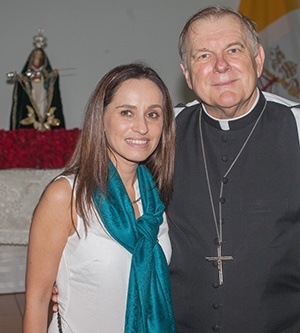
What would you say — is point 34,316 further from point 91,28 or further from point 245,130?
point 91,28

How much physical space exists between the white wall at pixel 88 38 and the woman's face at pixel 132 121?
4.50 meters

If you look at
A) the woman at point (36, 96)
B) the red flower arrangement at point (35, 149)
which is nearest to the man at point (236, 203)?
the red flower arrangement at point (35, 149)

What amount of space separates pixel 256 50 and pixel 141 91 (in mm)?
489

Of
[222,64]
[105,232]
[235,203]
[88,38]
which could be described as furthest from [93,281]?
[88,38]

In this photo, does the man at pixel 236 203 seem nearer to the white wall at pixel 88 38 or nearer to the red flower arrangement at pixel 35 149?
the red flower arrangement at pixel 35 149

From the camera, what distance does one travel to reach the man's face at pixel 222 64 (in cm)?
236

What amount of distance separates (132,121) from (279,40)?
529cm

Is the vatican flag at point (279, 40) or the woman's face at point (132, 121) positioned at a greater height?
the vatican flag at point (279, 40)

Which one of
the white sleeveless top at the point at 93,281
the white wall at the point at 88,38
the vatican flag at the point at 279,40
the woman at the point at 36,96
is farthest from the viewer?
the vatican flag at the point at 279,40

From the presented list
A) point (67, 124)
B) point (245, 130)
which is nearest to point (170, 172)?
point (245, 130)

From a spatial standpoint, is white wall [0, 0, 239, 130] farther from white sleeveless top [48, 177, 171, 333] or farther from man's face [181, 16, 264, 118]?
white sleeveless top [48, 177, 171, 333]

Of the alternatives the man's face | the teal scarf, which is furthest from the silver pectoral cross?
the man's face

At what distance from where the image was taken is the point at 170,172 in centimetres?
249

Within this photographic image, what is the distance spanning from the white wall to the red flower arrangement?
5.23ft
